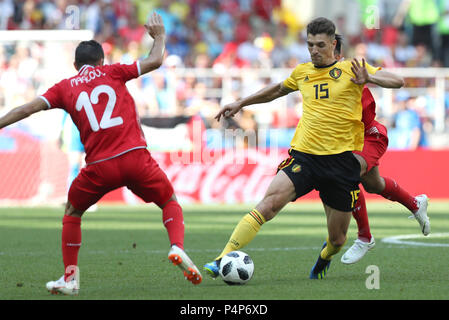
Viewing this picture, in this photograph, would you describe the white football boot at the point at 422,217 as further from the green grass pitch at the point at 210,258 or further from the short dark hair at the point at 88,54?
the short dark hair at the point at 88,54

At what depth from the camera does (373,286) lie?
700 cm

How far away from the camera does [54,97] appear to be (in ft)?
22.4

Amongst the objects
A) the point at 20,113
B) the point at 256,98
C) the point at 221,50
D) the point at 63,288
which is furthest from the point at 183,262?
the point at 221,50

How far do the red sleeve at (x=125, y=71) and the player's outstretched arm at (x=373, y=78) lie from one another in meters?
A: 1.68

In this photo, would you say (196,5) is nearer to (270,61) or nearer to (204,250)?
(270,61)

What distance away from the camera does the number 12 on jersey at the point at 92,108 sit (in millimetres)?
6801

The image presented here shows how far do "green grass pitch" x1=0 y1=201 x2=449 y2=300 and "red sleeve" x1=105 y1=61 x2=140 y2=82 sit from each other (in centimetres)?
161

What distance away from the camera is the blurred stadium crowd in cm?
1938

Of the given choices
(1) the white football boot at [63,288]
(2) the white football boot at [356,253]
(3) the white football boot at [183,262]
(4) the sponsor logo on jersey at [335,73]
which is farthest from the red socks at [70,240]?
(2) the white football boot at [356,253]

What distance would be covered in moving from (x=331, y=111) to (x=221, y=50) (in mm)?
15080

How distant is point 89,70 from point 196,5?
1725cm

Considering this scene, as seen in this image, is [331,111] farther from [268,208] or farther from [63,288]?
[63,288]

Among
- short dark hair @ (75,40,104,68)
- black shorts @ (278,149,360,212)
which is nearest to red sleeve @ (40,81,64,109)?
short dark hair @ (75,40,104,68)
